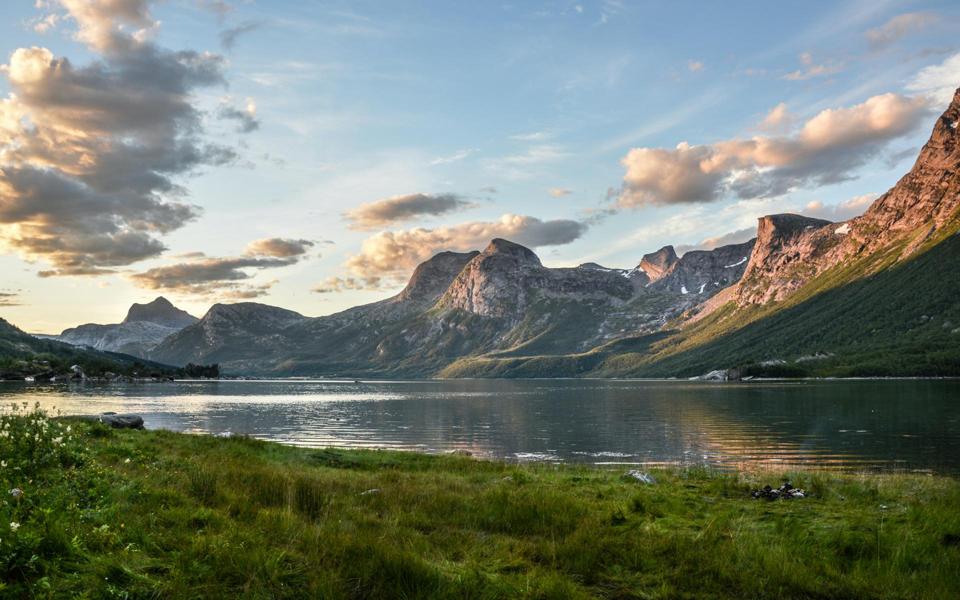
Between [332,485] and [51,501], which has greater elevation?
[51,501]

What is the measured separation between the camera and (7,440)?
16.2 m

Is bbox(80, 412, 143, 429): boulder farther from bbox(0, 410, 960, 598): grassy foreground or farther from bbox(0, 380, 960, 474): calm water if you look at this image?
bbox(0, 410, 960, 598): grassy foreground

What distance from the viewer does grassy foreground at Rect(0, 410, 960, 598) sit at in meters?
9.30

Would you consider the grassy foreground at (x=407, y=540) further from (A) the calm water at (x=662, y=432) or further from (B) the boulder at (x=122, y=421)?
(A) the calm water at (x=662, y=432)

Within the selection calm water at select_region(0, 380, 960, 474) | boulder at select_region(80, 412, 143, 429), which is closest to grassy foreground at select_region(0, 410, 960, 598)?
boulder at select_region(80, 412, 143, 429)

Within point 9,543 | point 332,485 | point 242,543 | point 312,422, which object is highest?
point 9,543

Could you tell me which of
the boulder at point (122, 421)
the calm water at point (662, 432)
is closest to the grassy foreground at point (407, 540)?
the boulder at point (122, 421)

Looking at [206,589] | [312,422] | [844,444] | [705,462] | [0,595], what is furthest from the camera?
[312,422]

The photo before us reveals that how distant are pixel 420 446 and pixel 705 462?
30.8 m

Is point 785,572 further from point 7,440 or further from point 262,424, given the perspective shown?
point 262,424

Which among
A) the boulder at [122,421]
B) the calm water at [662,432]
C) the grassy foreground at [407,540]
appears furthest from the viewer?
the calm water at [662,432]

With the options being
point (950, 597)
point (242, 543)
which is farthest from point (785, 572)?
point (242, 543)

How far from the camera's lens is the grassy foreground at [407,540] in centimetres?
930

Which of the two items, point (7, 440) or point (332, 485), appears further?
point (332, 485)
